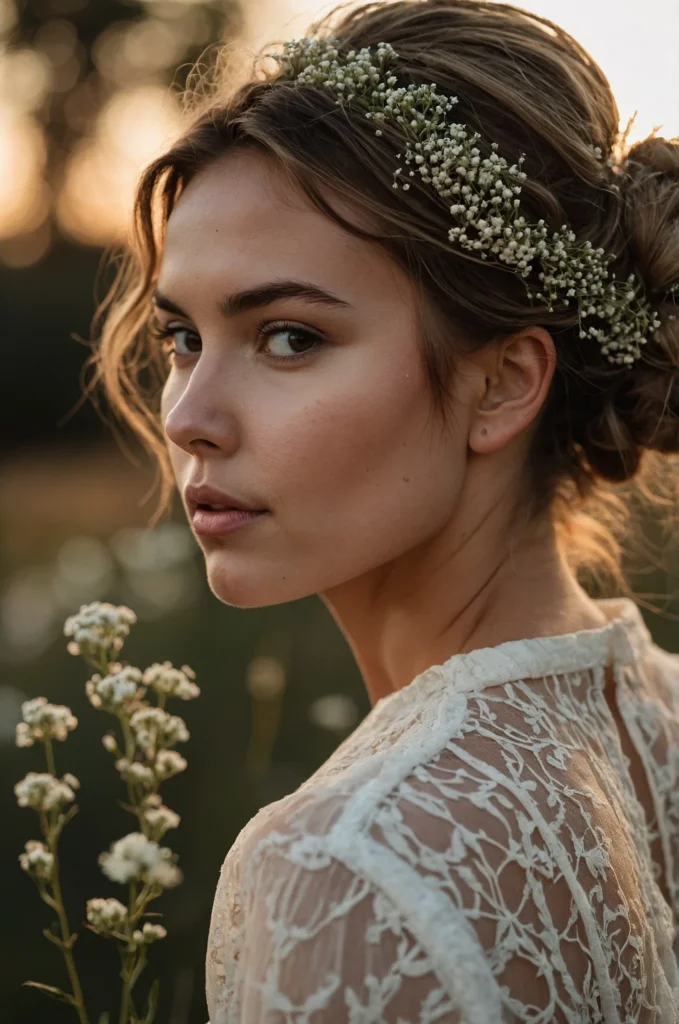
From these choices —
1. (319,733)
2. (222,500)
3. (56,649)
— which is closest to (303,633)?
(319,733)

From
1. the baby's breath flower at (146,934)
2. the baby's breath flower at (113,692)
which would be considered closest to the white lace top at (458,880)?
the baby's breath flower at (146,934)

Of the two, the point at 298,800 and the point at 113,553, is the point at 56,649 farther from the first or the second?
the point at 298,800

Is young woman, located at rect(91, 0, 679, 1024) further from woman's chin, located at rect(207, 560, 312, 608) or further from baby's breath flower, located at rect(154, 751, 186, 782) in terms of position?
baby's breath flower, located at rect(154, 751, 186, 782)

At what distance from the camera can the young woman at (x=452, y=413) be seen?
183cm

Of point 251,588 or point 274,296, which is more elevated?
point 274,296

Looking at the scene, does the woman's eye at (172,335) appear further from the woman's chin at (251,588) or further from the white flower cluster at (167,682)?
the white flower cluster at (167,682)

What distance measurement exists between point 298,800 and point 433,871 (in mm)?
252

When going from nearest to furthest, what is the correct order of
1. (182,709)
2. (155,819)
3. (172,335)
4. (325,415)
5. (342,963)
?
(342,963), (155,819), (325,415), (172,335), (182,709)

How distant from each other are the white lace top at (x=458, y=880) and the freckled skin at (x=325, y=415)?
334 mm

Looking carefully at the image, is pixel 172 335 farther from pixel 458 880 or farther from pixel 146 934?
pixel 458 880

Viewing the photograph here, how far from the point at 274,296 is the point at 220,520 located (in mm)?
481

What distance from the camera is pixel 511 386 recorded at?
7.87 feet

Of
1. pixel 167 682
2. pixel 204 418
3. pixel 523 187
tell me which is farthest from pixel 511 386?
pixel 167 682

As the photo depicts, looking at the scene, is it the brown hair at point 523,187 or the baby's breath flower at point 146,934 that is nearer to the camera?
the baby's breath flower at point 146,934
